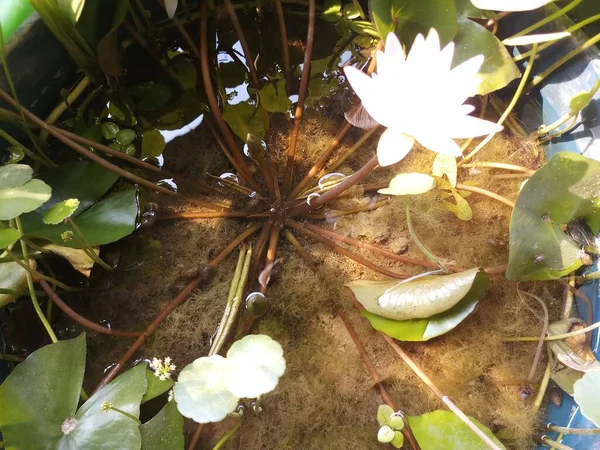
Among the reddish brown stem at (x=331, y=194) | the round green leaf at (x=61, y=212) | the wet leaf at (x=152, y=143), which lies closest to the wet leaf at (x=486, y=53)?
the reddish brown stem at (x=331, y=194)

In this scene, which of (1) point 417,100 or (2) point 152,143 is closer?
(1) point 417,100

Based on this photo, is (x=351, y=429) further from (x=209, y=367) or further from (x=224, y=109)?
(x=224, y=109)

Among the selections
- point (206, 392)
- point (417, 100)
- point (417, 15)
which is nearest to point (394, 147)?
point (417, 100)

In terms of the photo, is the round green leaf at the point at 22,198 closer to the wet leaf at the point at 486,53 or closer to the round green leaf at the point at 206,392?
the round green leaf at the point at 206,392

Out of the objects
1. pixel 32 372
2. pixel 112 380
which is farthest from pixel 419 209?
pixel 32 372

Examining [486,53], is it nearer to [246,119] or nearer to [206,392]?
[246,119]
